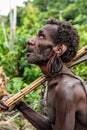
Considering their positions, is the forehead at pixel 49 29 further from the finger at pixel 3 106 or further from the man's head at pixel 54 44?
the finger at pixel 3 106

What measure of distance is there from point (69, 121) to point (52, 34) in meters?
0.58

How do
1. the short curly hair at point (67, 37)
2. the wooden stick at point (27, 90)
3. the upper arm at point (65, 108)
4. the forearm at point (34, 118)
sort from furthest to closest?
the forearm at point (34, 118) < the wooden stick at point (27, 90) < the short curly hair at point (67, 37) < the upper arm at point (65, 108)

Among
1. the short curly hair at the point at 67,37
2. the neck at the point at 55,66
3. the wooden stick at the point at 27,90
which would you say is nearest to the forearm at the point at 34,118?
the wooden stick at the point at 27,90

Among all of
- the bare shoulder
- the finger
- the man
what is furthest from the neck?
the finger

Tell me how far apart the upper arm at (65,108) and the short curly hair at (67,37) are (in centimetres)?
29

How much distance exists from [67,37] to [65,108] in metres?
0.47

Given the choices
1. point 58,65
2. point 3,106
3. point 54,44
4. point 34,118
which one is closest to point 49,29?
point 54,44

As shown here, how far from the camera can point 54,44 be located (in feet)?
9.00

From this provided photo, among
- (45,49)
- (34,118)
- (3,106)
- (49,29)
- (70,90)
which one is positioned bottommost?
(34,118)

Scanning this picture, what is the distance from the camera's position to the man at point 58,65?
2.59 m

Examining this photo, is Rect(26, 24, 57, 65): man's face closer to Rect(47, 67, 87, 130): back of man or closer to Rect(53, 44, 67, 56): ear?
Rect(53, 44, 67, 56): ear

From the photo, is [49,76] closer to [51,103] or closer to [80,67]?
[51,103]

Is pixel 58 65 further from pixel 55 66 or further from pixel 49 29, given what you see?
pixel 49 29

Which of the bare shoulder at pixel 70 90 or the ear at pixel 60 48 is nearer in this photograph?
the bare shoulder at pixel 70 90
